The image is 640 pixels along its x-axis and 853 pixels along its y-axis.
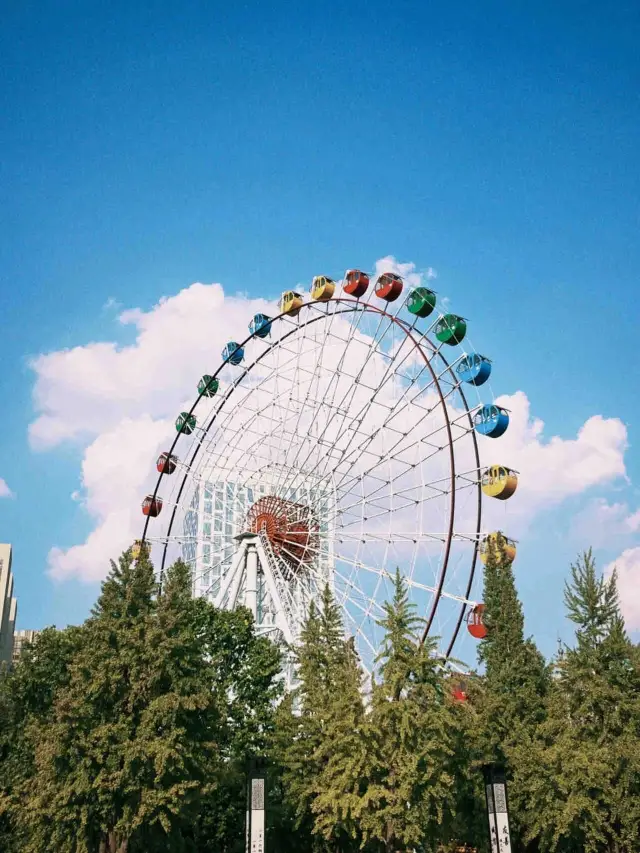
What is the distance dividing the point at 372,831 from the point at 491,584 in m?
13.3

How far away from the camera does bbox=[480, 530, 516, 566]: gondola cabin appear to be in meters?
35.5

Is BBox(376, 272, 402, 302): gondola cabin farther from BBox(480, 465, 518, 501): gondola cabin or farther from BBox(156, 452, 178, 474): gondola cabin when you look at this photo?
BBox(156, 452, 178, 474): gondola cabin

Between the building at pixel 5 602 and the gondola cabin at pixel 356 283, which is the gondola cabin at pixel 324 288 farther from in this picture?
the building at pixel 5 602

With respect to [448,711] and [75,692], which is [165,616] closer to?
[75,692]

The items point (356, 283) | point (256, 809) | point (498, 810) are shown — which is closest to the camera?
point (256, 809)

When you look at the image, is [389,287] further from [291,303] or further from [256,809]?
[256,809]

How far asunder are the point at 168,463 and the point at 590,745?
2513 centimetres

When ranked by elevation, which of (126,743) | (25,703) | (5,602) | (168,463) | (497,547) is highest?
(5,602)

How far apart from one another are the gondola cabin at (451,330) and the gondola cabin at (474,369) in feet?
3.82

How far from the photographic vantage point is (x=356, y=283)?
125ft

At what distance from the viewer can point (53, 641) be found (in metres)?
32.9

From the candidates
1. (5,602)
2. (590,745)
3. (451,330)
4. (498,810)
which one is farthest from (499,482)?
(5,602)

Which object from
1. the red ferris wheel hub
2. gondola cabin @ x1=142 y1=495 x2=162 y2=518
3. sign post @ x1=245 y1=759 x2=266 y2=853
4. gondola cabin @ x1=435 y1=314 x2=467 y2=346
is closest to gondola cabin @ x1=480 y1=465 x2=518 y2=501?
gondola cabin @ x1=435 y1=314 x2=467 y2=346

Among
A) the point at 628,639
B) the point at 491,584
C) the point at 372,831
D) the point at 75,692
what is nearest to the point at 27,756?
the point at 75,692
